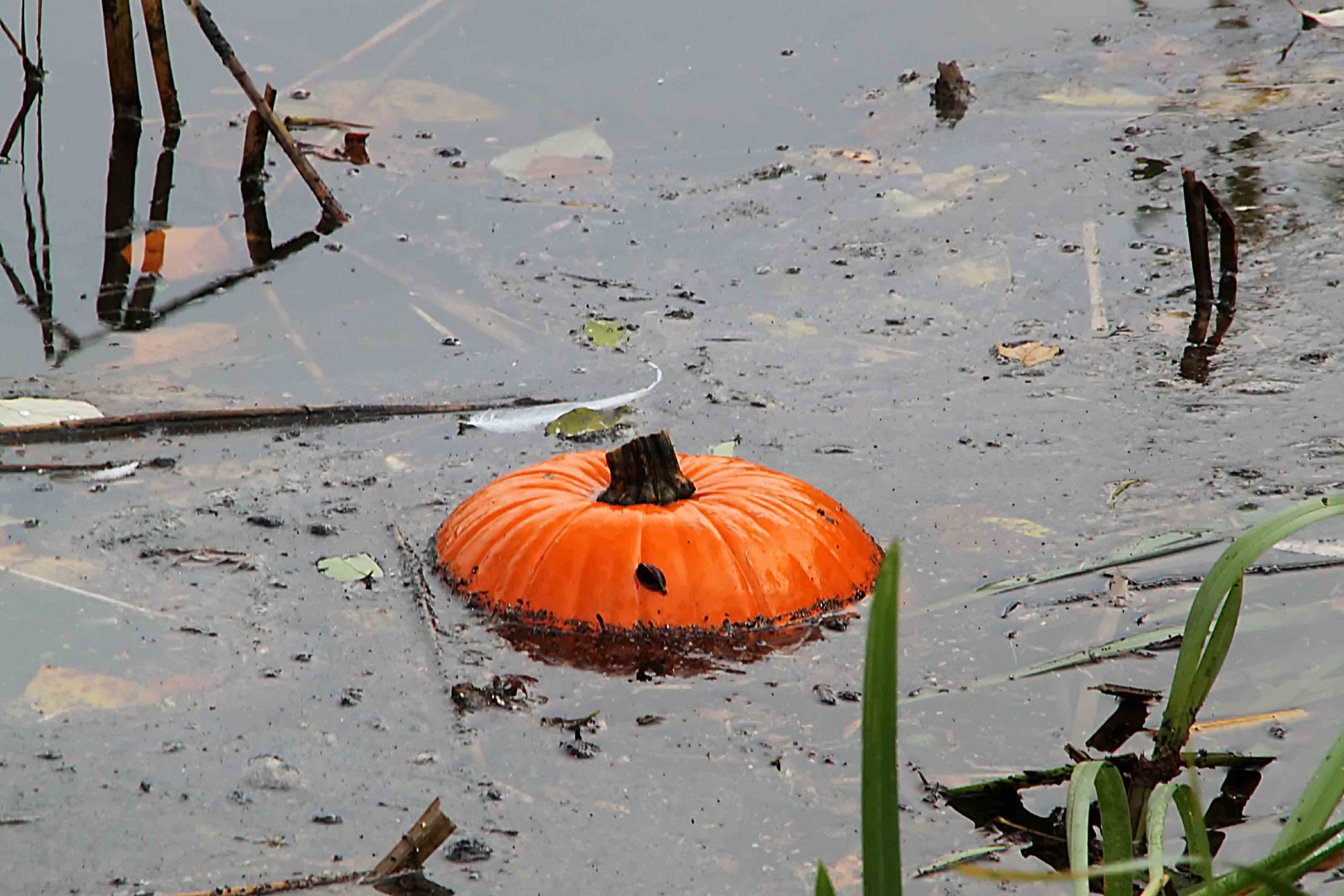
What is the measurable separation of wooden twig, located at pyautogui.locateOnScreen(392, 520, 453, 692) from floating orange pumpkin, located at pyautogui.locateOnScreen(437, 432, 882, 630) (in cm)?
8

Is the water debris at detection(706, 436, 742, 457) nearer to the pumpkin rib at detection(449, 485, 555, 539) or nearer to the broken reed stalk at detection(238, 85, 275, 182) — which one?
the pumpkin rib at detection(449, 485, 555, 539)

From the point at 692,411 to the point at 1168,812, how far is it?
2.24 metres

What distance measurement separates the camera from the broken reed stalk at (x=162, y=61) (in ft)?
21.2

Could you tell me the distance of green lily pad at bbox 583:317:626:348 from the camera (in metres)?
5.12

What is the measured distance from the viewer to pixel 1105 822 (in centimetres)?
199

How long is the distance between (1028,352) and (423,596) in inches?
92.6

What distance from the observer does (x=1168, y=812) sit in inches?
110

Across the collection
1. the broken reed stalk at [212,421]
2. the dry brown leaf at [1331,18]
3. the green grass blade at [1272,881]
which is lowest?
the broken reed stalk at [212,421]

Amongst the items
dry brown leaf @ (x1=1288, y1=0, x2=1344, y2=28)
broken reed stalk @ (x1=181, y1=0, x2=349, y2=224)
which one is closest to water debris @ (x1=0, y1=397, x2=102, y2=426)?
broken reed stalk @ (x1=181, y1=0, x2=349, y2=224)

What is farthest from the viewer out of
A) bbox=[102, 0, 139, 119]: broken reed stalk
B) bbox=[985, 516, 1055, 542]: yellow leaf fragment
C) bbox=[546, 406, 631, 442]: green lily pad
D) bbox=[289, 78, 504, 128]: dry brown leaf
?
bbox=[289, 78, 504, 128]: dry brown leaf

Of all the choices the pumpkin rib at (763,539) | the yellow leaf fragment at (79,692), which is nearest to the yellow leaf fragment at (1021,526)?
the pumpkin rib at (763,539)

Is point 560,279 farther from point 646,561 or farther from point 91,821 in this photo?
point 91,821

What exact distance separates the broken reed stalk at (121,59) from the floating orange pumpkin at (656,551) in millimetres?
3865

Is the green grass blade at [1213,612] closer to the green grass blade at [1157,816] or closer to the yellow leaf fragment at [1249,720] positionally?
the green grass blade at [1157,816]
